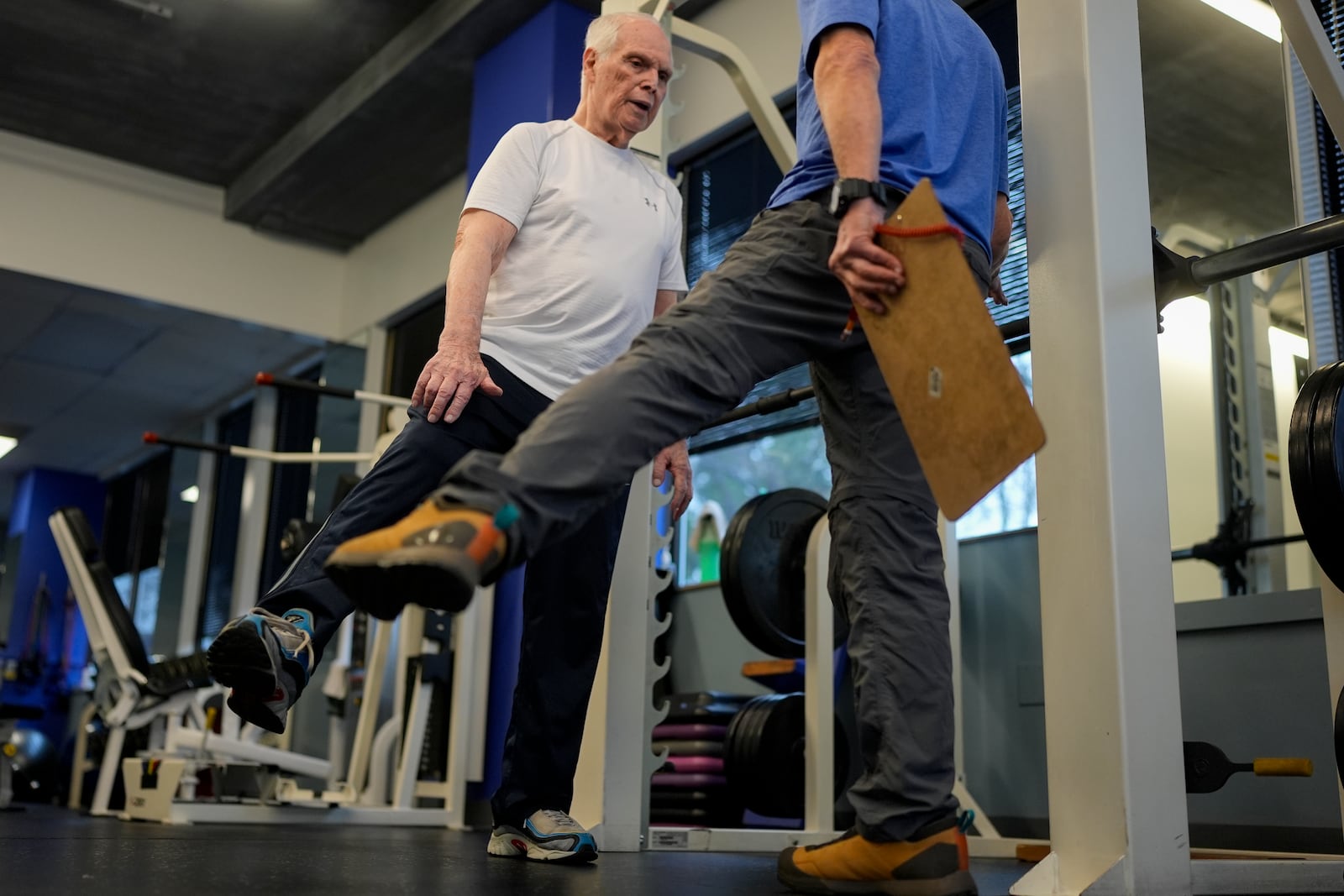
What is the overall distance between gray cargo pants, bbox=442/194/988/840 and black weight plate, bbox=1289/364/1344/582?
59 centimetres

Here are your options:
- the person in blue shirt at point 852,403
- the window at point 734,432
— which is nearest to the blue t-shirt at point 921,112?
the person in blue shirt at point 852,403

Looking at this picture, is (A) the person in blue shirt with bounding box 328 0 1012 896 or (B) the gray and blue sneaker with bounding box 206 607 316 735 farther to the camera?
(B) the gray and blue sneaker with bounding box 206 607 316 735

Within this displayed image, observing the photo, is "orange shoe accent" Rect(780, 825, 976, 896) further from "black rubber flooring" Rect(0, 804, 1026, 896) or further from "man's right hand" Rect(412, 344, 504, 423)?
"man's right hand" Rect(412, 344, 504, 423)

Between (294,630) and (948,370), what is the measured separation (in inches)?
33.5

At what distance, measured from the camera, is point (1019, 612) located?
3455 mm

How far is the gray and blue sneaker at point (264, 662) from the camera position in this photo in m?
1.42

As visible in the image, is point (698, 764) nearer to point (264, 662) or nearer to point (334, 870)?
point (334, 870)

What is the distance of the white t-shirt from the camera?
1821 millimetres

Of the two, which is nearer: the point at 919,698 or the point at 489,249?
the point at 919,698

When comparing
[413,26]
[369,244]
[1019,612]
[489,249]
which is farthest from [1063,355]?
[369,244]

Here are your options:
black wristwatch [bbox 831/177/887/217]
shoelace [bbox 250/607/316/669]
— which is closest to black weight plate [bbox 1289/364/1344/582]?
black wristwatch [bbox 831/177/887/217]

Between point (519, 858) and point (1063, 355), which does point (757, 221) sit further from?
point (519, 858)

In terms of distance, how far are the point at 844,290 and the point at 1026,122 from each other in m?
0.35

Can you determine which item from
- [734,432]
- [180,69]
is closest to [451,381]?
[734,432]
